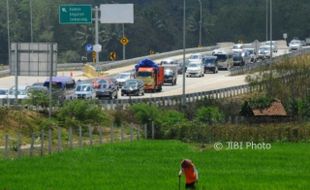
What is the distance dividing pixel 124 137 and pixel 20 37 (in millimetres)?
131681

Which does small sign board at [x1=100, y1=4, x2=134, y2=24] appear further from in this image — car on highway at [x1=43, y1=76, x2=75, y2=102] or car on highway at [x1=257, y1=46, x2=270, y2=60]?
car on highway at [x1=43, y1=76, x2=75, y2=102]

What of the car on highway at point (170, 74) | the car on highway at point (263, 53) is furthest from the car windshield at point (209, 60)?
the car on highway at point (263, 53)

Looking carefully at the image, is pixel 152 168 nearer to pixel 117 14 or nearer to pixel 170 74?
pixel 170 74

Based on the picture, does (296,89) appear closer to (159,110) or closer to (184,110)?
(184,110)

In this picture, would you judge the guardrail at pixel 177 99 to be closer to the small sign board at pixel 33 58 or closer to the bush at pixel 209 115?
the bush at pixel 209 115

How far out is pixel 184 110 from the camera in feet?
248

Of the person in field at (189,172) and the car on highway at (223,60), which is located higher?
the car on highway at (223,60)

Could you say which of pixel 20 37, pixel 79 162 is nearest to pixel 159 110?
pixel 79 162

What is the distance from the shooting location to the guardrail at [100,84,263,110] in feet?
238

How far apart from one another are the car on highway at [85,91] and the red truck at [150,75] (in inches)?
446

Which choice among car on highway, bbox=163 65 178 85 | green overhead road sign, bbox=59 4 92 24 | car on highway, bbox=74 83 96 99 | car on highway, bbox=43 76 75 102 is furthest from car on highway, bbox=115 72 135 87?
car on highway, bbox=74 83 96 99

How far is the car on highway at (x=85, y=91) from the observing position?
265ft

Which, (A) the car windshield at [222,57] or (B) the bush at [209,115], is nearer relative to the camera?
(B) the bush at [209,115]

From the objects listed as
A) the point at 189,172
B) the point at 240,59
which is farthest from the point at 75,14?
the point at 189,172
